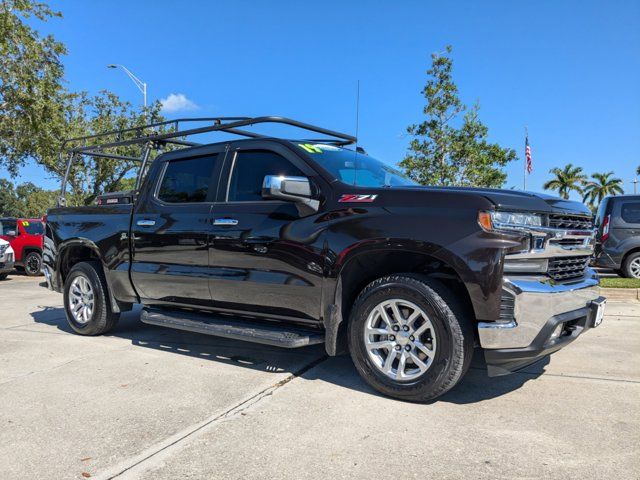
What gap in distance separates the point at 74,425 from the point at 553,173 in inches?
2556

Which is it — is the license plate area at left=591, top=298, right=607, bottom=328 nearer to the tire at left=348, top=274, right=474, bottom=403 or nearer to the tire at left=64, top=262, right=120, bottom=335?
the tire at left=348, top=274, right=474, bottom=403

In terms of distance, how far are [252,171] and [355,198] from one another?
1179mm

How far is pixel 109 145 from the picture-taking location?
5969mm

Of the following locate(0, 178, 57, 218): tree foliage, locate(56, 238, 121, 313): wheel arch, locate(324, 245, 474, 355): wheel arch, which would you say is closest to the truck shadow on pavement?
locate(324, 245, 474, 355): wheel arch

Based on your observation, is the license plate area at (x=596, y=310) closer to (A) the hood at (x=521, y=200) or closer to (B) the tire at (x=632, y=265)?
(A) the hood at (x=521, y=200)

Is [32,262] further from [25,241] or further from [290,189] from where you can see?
[290,189]

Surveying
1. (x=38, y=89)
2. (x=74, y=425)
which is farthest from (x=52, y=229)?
(x=38, y=89)

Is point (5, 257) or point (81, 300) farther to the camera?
point (5, 257)

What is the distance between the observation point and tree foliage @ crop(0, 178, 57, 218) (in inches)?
3224

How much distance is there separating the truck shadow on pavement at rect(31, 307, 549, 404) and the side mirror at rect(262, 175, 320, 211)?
143cm

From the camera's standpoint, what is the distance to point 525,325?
10.2 ft

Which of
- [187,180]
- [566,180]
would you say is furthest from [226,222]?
[566,180]

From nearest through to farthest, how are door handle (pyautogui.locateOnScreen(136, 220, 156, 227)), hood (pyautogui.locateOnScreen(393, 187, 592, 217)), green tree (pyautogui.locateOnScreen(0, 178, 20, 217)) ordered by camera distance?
1. hood (pyautogui.locateOnScreen(393, 187, 592, 217))
2. door handle (pyautogui.locateOnScreen(136, 220, 156, 227))
3. green tree (pyautogui.locateOnScreen(0, 178, 20, 217))

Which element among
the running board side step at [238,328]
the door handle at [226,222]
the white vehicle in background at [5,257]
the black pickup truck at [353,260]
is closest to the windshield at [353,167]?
the black pickup truck at [353,260]
